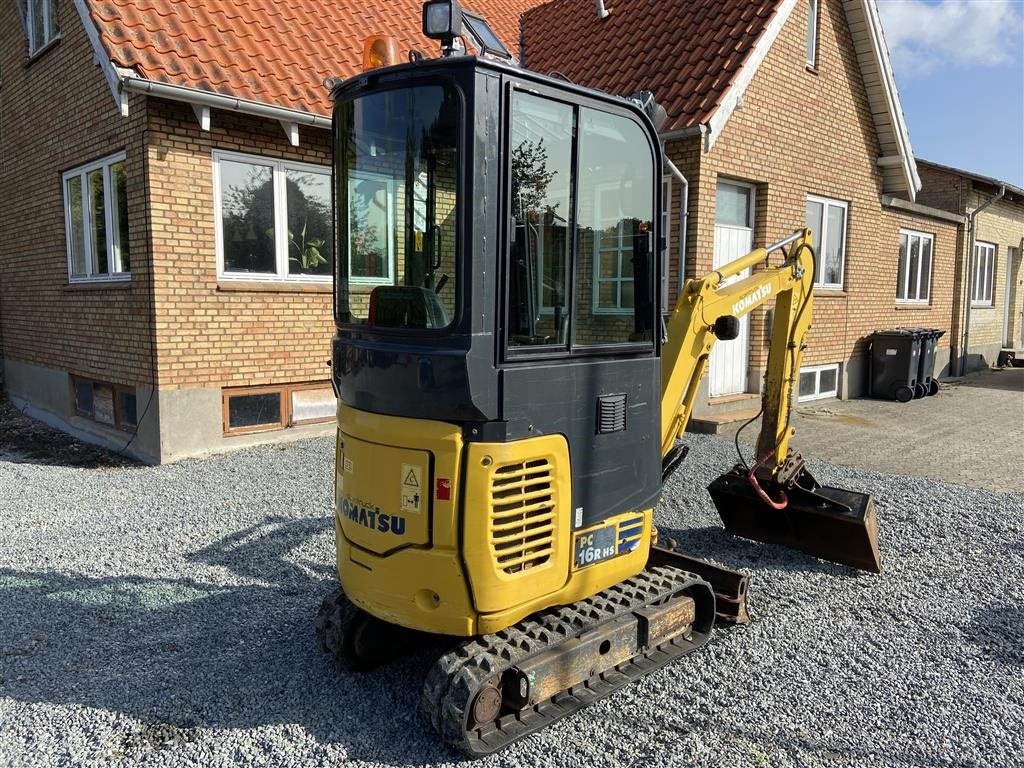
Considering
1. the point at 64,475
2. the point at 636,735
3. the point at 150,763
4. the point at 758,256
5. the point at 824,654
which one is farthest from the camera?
the point at 64,475

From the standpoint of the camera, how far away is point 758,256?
15.3 feet

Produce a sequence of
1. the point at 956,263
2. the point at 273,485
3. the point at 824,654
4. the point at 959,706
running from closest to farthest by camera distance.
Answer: the point at 959,706 → the point at 824,654 → the point at 273,485 → the point at 956,263

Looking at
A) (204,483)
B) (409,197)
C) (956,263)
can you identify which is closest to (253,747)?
(409,197)

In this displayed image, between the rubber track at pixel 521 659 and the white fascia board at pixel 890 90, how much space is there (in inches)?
446

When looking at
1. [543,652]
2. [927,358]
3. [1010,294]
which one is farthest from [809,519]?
[1010,294]

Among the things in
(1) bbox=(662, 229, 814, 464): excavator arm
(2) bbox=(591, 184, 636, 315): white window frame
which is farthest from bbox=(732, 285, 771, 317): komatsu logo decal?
(2) bbox=(591, 184, 636, 315): white window frame

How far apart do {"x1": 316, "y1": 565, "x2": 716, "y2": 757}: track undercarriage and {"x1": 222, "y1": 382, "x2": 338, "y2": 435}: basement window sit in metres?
4.89

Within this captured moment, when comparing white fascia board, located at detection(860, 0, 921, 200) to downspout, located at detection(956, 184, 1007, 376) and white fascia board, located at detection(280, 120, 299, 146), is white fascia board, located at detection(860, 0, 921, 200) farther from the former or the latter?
white fascia board, located at detection(280, 120, 299, 146)

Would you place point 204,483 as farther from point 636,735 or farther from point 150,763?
point 636,735

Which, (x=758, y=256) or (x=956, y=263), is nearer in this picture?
(x=758, y=256)

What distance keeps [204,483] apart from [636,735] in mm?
5066

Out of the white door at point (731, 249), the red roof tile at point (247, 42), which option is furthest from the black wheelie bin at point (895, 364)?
the red roof tile at point (247, 42)

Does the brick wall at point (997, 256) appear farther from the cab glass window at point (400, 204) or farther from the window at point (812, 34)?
the cab glass window at point (400, 204)

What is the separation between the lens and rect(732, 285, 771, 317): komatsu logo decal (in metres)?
4.47
